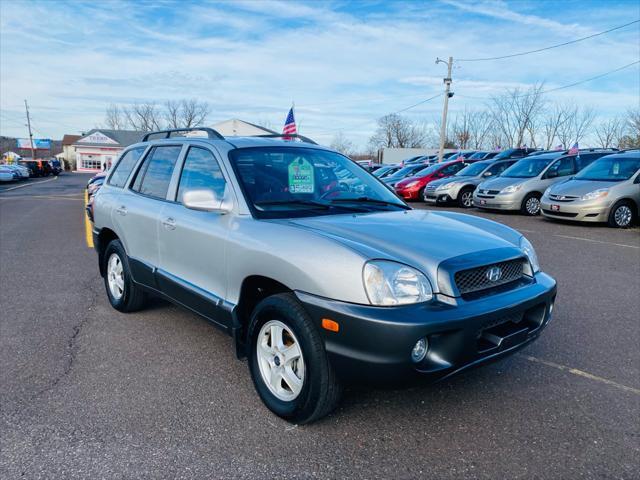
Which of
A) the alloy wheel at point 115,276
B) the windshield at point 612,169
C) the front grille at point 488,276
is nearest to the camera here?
the front grille at point 488,276

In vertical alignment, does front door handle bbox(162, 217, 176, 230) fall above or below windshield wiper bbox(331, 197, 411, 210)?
below

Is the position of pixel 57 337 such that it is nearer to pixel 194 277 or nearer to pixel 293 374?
pixel 194 277

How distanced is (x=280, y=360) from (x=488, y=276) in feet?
4.32

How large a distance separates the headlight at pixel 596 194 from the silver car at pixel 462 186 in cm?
502

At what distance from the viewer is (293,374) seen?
9.24 feet

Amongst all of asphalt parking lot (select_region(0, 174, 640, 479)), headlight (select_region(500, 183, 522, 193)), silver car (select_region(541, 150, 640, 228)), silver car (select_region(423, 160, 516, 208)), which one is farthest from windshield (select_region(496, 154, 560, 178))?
asphalt parking lot (select_region(0, 174, 640, 479))

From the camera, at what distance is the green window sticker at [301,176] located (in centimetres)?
353

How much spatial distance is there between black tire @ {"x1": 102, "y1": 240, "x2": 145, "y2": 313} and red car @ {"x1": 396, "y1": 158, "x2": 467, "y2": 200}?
48.2 ft

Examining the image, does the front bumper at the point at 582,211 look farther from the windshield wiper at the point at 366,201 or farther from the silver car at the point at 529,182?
the windshield wiper at the point at 366,201

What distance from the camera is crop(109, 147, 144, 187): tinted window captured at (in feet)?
15.8

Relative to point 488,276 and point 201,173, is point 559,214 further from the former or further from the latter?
point 201,173

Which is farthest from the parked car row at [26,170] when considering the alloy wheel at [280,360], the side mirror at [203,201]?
the alloy wheel at [280,360]

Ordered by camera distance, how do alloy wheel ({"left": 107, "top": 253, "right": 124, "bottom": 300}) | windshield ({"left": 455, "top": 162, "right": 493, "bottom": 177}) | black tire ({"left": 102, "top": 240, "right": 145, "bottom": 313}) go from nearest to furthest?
black tire ({"left": 102, "top": 240, "right": 145, "bottom": 313}), alloy wheel ({"left": 107, "top": 253, "right": 124, "bottom": 300}), windshield ({"left": 455, "top": 162, "right": 493, "bottom": 177})

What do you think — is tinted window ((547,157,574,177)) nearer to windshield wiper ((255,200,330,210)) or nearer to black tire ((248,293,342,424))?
windshield wiper ((255,200,330,210))
